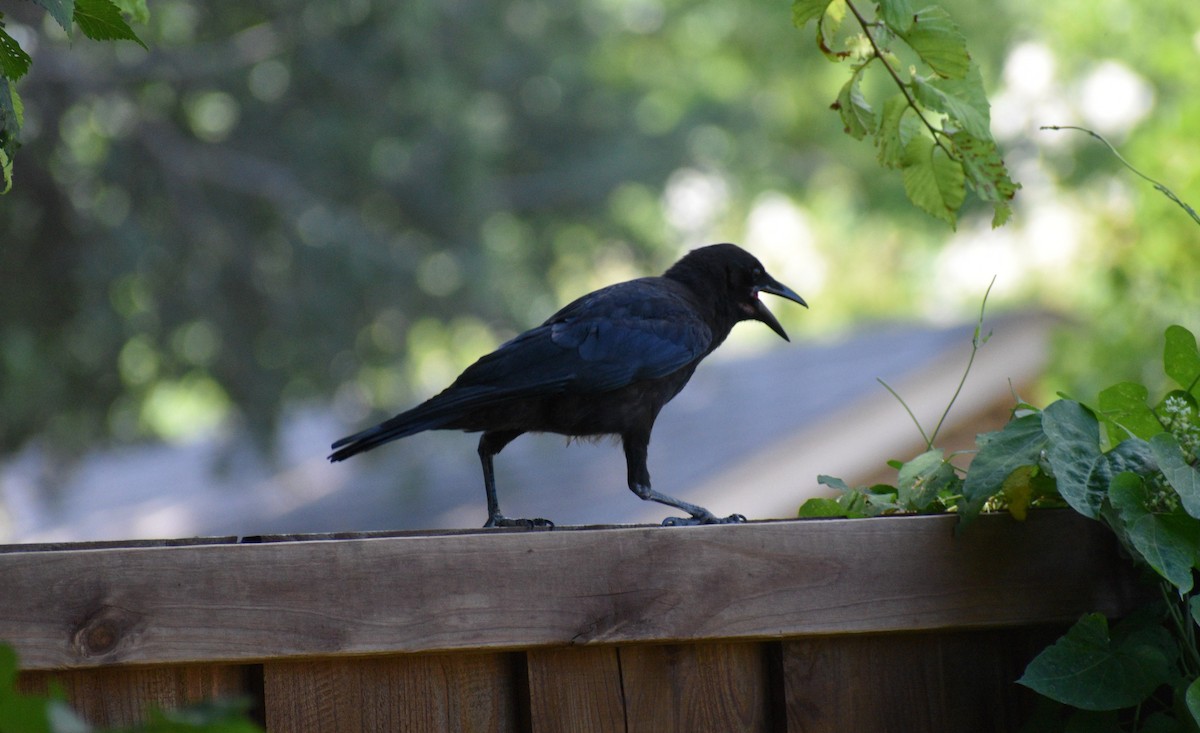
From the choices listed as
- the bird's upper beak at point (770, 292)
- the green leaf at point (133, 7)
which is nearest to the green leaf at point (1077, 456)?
the green leaf at point (133, 7)

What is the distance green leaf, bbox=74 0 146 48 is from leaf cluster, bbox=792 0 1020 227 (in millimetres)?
1117

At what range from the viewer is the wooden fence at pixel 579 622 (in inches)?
61.7

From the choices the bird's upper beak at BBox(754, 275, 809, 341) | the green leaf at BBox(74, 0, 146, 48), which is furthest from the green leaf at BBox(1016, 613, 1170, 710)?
the bird's upper beak at BBox(754, 275, 809, 341)

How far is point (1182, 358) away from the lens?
6.45 feet

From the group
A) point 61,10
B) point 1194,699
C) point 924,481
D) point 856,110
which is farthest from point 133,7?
point 1194,699

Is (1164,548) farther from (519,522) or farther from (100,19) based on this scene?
(100,19)

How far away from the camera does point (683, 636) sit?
1.75 meters

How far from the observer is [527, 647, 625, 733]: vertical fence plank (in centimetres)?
172

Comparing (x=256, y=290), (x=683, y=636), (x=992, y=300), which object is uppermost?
(x=992, y=300)

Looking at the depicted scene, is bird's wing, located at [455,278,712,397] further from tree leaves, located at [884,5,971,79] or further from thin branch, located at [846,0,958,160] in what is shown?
tree leaves, located at [884,5,971,79]

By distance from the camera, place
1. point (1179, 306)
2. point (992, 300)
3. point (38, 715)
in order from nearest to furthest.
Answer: point (38, 715)
point (1179, 306)
point (992, 300)

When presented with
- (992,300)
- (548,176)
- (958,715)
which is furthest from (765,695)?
(992,300)

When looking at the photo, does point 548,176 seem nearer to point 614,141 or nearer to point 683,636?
point 614,141

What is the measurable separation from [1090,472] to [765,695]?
0.58m
